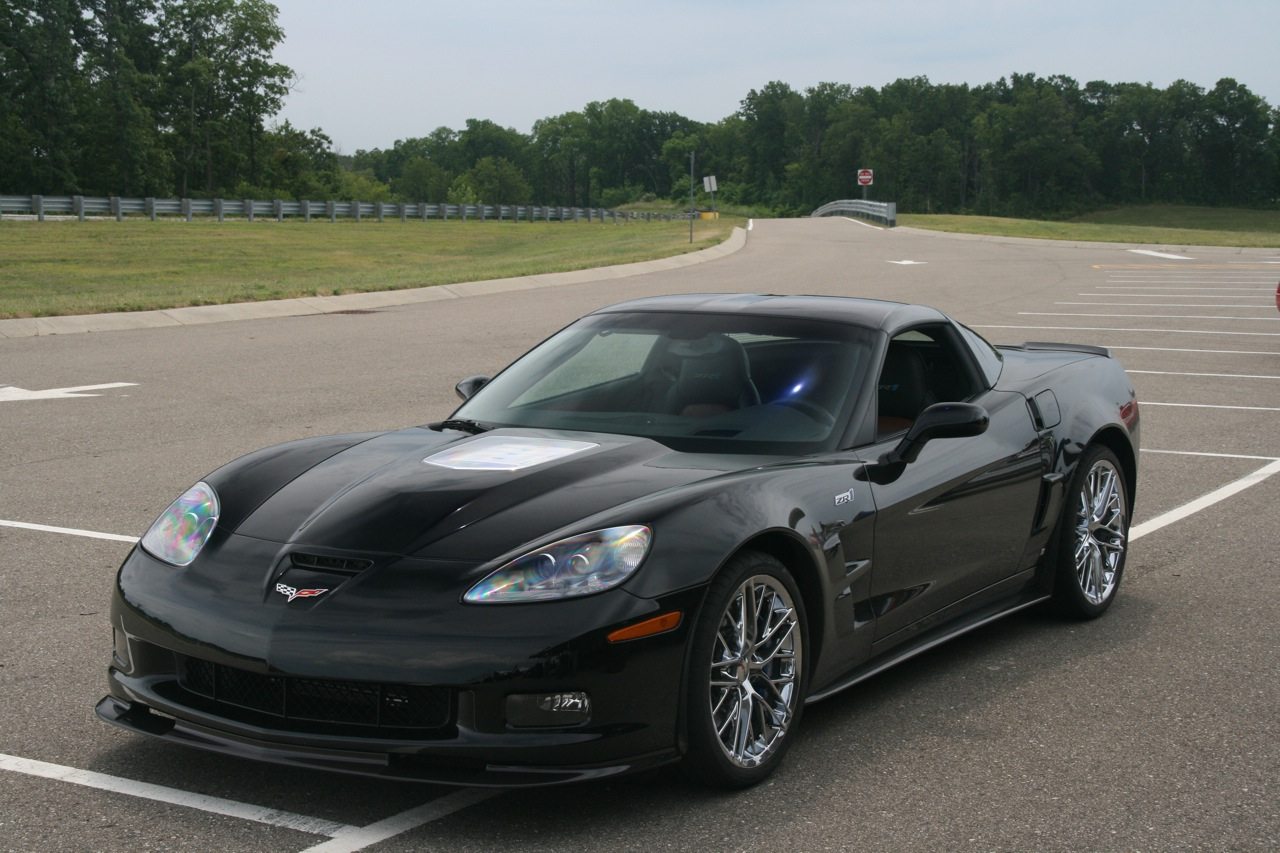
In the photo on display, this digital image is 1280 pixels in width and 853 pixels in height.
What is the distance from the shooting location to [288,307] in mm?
20703

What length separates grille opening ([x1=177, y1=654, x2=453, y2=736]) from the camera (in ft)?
11.9

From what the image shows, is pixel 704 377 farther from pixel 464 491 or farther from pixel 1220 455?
pixel 1220 455

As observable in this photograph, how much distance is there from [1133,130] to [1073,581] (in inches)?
7205

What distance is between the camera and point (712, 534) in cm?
393

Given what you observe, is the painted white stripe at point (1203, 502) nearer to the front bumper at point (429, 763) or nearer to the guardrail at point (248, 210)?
the front bumper at point (429, 763)

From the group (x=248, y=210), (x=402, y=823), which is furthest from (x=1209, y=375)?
(x=248, y=210)

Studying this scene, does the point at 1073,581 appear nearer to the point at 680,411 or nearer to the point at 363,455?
the point at 680,411

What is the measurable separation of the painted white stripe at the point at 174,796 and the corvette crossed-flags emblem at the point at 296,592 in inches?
21.8


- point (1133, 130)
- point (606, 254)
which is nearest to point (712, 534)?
point (606, 254)

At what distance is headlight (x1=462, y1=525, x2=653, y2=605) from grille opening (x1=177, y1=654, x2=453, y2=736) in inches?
11.1

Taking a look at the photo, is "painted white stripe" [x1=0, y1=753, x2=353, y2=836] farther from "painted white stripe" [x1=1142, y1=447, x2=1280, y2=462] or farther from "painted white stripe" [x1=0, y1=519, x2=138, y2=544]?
"painted white stripe" [x1=1142, y1=447, x2=1280, y2=462]

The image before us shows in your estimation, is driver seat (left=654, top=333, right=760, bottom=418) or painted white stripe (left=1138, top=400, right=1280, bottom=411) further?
painted white stripe (left=1138, top=400, right=1280, bottom=411)

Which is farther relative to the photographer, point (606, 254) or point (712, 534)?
point (606, 254)

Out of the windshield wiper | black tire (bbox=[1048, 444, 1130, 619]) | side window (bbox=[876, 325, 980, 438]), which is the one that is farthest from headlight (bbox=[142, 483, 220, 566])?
black tire (bbox=[1048, 444, 1130, 619])
